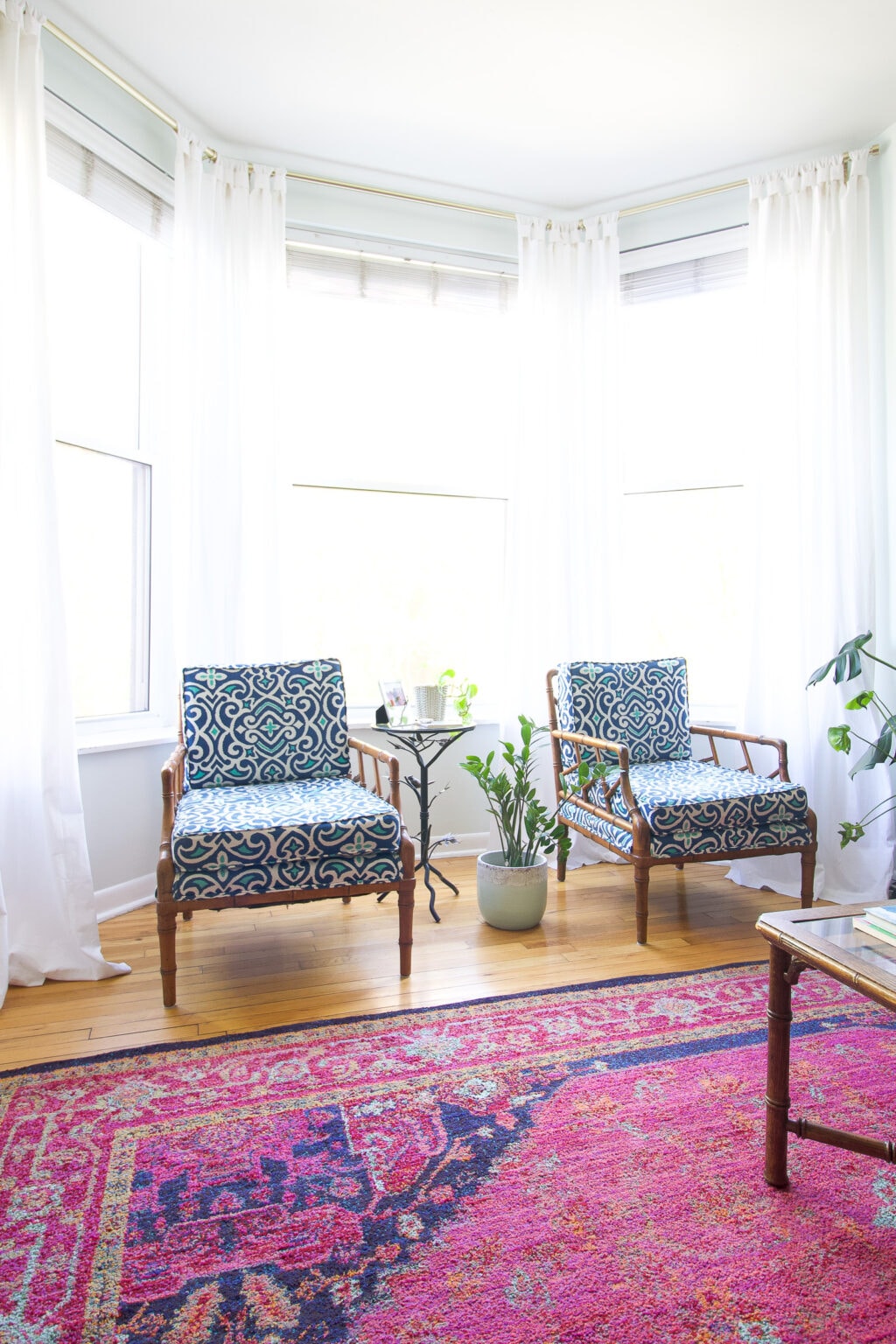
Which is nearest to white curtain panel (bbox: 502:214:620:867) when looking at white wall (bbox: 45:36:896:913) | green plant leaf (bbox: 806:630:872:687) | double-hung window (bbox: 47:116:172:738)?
white wall (bbox: 45:36:896:913)

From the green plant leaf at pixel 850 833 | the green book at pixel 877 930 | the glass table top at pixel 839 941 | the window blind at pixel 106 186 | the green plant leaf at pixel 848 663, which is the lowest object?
the green plant leaf at pixel 850 833

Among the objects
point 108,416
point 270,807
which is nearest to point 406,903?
point 270,807

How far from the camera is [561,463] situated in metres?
3.91

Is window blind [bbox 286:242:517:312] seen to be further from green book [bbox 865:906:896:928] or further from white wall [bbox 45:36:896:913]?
green book [bbox 865:906:896:928]

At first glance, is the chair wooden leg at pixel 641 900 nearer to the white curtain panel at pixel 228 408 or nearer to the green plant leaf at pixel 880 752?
the green plant leaf at pixel 880 752

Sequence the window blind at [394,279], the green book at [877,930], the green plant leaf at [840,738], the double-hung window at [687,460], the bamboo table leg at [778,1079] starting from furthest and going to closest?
the double-hung window at [687,460], the window blind at [394,279], the green plant leaf at [840,738], the bamboo table leg at [778,1079], the green book at [877,930]

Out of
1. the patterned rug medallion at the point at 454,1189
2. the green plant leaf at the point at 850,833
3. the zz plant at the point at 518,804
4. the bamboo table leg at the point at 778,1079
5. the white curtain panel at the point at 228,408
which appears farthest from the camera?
the white curtain panel at the point at 228,408

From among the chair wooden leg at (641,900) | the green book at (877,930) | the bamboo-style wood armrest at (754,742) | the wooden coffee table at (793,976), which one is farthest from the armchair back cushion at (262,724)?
the green book at (877,930)

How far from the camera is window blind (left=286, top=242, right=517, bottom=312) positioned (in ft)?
12.4

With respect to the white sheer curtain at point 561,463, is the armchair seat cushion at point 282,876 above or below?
below

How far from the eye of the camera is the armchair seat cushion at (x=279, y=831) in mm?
2357

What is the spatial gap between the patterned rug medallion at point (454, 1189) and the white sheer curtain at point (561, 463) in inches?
75.6

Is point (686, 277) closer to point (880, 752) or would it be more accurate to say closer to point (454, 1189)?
point (880, 752)

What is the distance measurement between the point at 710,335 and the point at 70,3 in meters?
2.75
